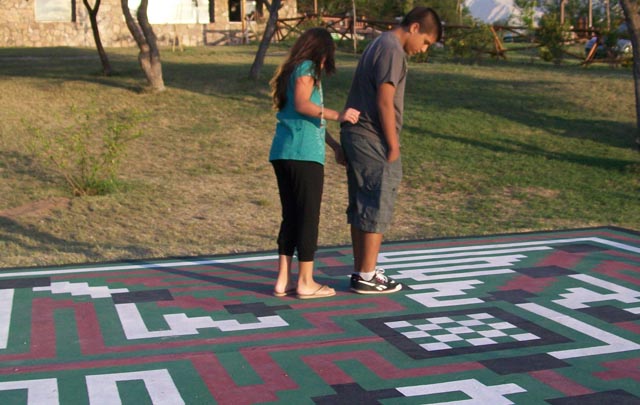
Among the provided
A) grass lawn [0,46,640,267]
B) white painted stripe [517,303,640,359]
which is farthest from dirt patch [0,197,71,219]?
white painted stripe [517,303,640,359]

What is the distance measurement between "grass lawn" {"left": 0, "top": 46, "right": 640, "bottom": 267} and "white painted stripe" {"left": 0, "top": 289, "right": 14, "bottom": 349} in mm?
1139

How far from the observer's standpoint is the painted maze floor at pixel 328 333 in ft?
13.8

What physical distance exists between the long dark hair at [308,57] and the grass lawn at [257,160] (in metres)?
2.44

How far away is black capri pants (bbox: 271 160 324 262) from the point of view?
5445 mm

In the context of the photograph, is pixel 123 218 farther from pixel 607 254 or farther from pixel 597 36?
pixel 597 36

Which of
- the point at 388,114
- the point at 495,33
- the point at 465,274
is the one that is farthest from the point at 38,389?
the point at 495,33

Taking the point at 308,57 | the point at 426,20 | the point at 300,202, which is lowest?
the point at 300,202

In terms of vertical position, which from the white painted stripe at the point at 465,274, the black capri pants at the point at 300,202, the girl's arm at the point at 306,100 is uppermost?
the girl's arm at the point at 306,100

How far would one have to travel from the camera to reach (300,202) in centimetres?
552

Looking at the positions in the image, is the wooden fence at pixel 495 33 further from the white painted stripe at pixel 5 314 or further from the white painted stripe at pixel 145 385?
the white painted stripe at pixel 145 385

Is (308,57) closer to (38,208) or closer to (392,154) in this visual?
(392,154)

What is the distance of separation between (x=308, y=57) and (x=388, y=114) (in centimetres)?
57

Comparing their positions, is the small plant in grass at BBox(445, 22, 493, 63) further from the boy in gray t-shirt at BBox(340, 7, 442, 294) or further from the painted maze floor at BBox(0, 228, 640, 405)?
the boy in gray t-shirt at BBox(340, 7, 442, 294)

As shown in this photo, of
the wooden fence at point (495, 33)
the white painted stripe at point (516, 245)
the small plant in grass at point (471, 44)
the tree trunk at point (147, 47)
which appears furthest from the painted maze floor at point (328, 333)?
the wooden fence at point (495, 33)
